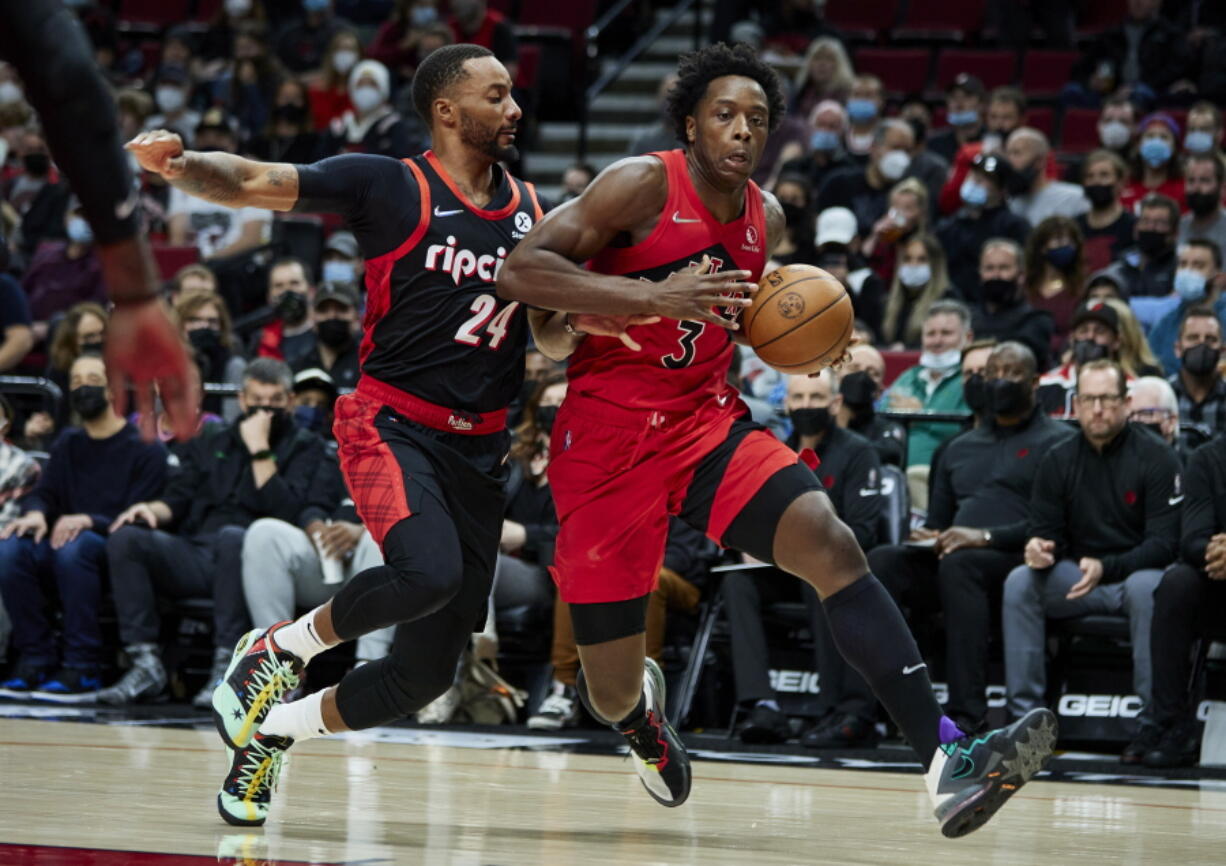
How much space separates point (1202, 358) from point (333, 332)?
4.55m

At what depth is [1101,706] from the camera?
25.1 ft

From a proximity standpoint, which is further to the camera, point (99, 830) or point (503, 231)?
point (503, 231)

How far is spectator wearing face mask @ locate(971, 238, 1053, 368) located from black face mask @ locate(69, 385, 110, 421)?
15.0 ft

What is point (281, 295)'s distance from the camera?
34.3ft

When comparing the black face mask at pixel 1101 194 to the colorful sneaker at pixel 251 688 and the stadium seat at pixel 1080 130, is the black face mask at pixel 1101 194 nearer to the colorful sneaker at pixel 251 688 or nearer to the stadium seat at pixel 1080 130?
the stadium seat at pixel 1080 130

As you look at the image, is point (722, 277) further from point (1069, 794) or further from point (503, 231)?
point (1069, 794)

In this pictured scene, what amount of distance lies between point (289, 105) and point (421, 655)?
9.71m

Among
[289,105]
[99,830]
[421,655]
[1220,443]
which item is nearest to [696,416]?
[421,655]

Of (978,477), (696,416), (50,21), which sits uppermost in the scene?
(50,21)

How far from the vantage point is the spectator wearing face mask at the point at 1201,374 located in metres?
8.41

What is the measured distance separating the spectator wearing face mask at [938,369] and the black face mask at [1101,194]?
6.22 feet

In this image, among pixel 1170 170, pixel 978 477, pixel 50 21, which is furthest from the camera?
pixel 1170 170

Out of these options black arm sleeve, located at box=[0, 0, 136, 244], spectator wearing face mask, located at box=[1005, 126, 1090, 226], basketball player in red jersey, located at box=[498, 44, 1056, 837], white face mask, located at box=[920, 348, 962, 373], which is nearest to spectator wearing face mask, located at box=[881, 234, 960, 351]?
white face mask, located at box=[920, 348, 962, 373]

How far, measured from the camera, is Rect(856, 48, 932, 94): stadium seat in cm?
1431
